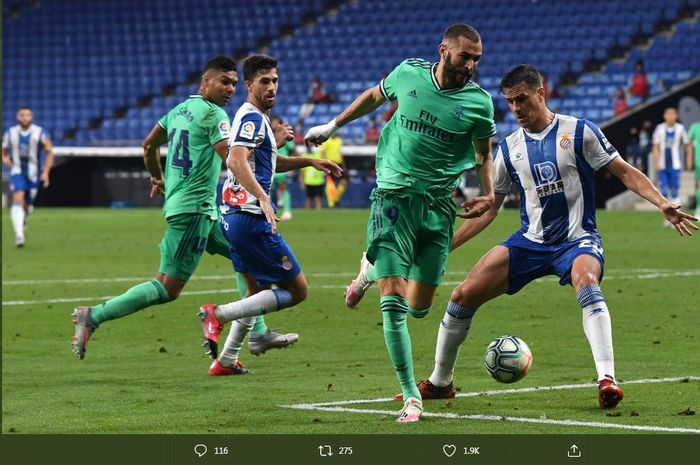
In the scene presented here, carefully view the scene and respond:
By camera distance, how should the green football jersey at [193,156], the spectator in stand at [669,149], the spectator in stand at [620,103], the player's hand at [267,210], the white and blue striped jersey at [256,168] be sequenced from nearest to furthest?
1. the player's hand at [267,210]
2. the white and blue striped jersey at [256,168]
3. the green football jersey at [193,156]
4. the spectator in stand at [669,149]
5. the spectator in stand at [620,103]

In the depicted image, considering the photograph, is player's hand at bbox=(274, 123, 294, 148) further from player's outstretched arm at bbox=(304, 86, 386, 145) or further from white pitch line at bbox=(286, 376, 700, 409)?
white pitch line at bbox=(286, 376, 700, 409)

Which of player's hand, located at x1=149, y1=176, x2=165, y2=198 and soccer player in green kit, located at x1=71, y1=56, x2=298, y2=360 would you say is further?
player's hand, located at x1=149, y1=176, x2=165, y2=198

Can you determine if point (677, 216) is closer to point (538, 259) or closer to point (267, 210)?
point (538, 259)

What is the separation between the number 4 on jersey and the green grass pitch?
4.92ft

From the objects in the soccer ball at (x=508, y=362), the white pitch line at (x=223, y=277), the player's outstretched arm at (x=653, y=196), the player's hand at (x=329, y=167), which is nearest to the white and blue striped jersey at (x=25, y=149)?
the white pitch line at (x=223, y=277)

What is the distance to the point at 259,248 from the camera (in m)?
10.0

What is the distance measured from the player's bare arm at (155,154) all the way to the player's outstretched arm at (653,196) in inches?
155

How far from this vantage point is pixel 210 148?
34.9 feet

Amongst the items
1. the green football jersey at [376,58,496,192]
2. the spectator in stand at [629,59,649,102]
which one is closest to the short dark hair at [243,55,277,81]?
the green football jersey at [376,58,496,192]

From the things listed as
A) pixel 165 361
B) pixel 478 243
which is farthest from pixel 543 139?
pixel 478 243

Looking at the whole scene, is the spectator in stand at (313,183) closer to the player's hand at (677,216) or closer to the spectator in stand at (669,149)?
the spectator in stand at (669,149)

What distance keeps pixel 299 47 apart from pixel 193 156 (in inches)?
1454

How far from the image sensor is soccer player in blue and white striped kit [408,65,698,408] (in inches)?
336
